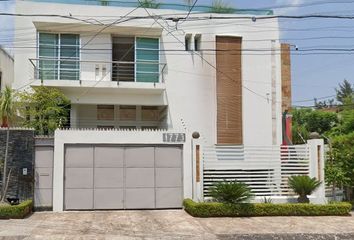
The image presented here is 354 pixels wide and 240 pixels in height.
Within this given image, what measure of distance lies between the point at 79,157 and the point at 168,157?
306 centimetres

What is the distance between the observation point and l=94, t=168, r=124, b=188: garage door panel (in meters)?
15.0

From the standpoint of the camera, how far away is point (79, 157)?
15.0m

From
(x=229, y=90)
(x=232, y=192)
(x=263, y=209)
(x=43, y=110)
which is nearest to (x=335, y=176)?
(x=263, y=209)

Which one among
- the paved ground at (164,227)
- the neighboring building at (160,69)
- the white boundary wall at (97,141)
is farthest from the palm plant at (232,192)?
the neighboring building at (160,69)

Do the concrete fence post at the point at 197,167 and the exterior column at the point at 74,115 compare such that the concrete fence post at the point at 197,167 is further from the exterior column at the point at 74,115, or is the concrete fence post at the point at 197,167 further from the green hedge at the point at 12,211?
the exterior column at the point at 74,115

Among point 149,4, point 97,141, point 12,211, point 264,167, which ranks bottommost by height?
point 12,211

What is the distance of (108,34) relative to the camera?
20.0 metres

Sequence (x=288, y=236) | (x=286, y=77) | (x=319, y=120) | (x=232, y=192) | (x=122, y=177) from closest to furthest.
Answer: (x=288, y=236), (x=232, y=192), (x=122, y=177), (x=286, y=77), (x=319, y=120)

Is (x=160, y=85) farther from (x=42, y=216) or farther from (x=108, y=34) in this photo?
(x=42, y=216)

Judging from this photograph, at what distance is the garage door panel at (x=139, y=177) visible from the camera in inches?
597

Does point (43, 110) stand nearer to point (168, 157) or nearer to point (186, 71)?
point (168, 157)

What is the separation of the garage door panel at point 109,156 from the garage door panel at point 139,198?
1.03 meters

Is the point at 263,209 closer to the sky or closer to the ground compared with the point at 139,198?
closer to the ground

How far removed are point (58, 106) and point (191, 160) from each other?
6466mm
